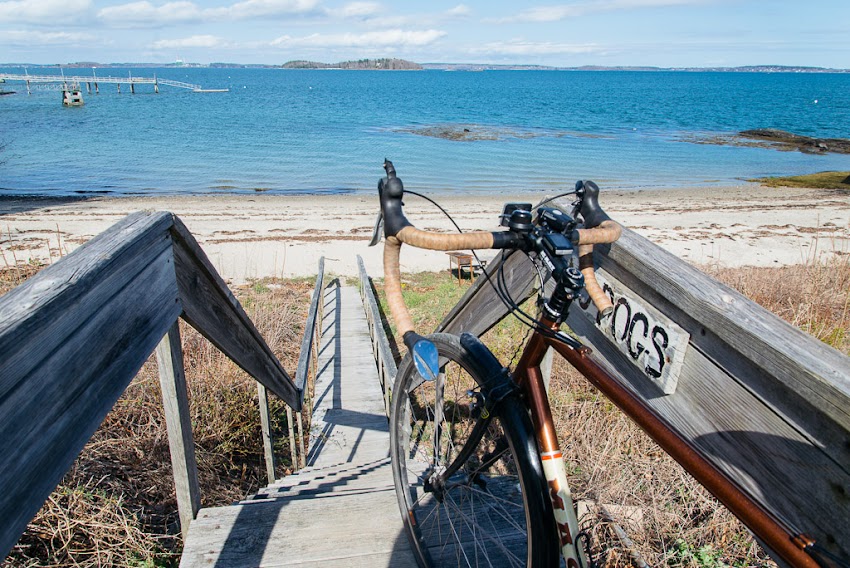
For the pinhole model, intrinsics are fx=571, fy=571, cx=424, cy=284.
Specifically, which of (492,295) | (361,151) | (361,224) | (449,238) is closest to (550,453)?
(449,238)

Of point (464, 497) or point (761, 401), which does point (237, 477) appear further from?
point (761, 401)

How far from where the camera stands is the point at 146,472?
3309 millimetres

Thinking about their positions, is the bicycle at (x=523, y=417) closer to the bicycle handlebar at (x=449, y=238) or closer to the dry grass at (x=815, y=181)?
the bicycle handlebar at (x=449, y=238)

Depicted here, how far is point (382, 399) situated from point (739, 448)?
4.55 metres

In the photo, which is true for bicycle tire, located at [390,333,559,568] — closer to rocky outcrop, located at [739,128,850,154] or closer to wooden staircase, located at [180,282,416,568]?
wooden staircase, located at [180,282,416,568]

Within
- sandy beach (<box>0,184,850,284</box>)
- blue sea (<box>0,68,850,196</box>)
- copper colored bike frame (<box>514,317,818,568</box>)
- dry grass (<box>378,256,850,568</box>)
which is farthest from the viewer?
blue sea (<box>0,68,850,196</box>)

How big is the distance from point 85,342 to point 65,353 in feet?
0.32

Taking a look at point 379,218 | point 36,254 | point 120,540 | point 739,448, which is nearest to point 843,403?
point 739,448

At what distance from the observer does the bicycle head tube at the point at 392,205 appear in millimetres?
1705

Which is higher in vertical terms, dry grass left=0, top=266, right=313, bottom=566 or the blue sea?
the blue sea

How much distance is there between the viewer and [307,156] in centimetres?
3036

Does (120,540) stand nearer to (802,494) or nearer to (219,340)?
(219,340)

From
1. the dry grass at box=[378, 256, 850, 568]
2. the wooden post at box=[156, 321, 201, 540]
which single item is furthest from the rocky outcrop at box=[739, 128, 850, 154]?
the wooden post at box=[156, 321, 201, 540]

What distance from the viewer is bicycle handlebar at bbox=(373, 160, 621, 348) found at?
158 cm
